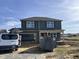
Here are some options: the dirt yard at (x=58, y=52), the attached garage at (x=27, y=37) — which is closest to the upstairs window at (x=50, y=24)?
the attached garage at (x=27, y=37)

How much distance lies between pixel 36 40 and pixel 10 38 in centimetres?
1662

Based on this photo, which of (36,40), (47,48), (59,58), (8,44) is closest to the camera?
(59,58)

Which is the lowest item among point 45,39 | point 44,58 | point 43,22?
point 44,58

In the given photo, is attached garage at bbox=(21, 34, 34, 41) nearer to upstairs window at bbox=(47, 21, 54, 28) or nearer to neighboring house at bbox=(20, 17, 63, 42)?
neighboring house at bbox=(20, 17, 63, 42)

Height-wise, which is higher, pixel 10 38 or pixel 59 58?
pixel 10 38

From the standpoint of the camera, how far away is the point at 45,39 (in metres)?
24.0

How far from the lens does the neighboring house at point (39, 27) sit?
39.0 meters

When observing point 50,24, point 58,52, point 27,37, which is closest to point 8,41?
point 58,52

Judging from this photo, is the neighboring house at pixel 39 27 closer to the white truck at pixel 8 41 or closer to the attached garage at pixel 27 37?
the attached garage at pixel 27 37

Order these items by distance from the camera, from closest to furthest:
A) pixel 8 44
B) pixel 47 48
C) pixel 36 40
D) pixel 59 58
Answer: pixel 59 58 → pixel 8 44 → pixel 47 48 → pixel 36 40

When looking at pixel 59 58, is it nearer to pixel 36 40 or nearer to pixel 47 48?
pixel 47 48

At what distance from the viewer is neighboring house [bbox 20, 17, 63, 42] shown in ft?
128

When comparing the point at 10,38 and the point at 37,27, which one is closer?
the point at 10,38

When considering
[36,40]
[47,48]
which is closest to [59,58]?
[47,48]
